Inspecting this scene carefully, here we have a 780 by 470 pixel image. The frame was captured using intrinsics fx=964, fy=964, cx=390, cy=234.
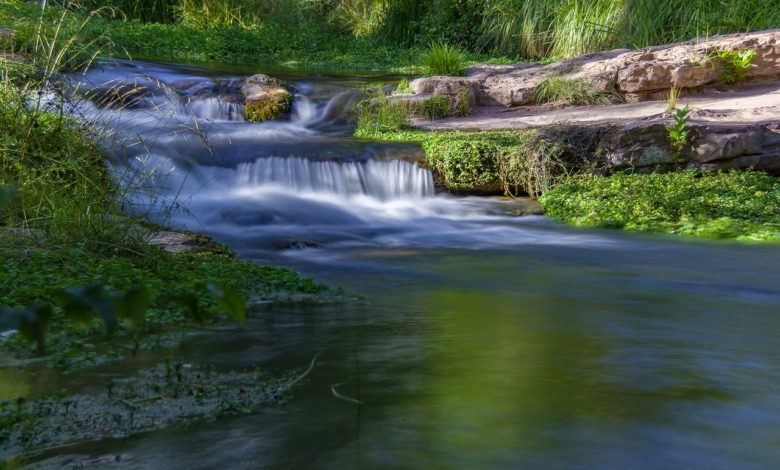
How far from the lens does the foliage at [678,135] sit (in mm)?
10820

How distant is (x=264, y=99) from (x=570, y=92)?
4473mm

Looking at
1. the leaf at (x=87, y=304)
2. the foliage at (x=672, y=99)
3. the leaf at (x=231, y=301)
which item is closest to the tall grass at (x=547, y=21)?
the foliage at (x=672, y=99)

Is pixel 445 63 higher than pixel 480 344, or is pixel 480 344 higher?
pixel 445 63

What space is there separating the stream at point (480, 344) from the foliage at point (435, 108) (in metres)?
3.66

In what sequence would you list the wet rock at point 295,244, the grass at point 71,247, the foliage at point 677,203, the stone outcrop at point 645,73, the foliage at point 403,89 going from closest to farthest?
the grass at point 71,247
the wet rock at point 295,244
the foliage at point 677,203
the stone outcrop at point 645,73
the foliage at point 403,89

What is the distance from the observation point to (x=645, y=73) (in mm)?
13898

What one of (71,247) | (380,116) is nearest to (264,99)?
(380,116)

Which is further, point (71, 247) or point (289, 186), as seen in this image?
point (289, 186)

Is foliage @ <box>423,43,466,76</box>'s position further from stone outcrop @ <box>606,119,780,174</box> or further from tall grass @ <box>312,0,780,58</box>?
stone outcrop @ <box>606,119,780,174</box>

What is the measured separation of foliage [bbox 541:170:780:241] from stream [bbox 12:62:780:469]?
0.40 m

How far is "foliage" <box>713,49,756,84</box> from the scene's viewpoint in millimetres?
14008

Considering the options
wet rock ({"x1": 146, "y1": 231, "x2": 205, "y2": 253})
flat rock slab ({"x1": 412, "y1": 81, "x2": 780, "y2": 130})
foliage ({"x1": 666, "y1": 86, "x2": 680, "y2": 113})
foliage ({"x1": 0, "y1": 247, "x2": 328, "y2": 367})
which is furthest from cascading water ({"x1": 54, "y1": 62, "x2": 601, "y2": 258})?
foliage ({"x1": 666, "y1": 86, "x2": 680, "y2": 113})

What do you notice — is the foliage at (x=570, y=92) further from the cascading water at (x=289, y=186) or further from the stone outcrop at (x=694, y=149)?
the cascading water at (x=289, y=186)

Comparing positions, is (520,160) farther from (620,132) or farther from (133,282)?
(133,282)
